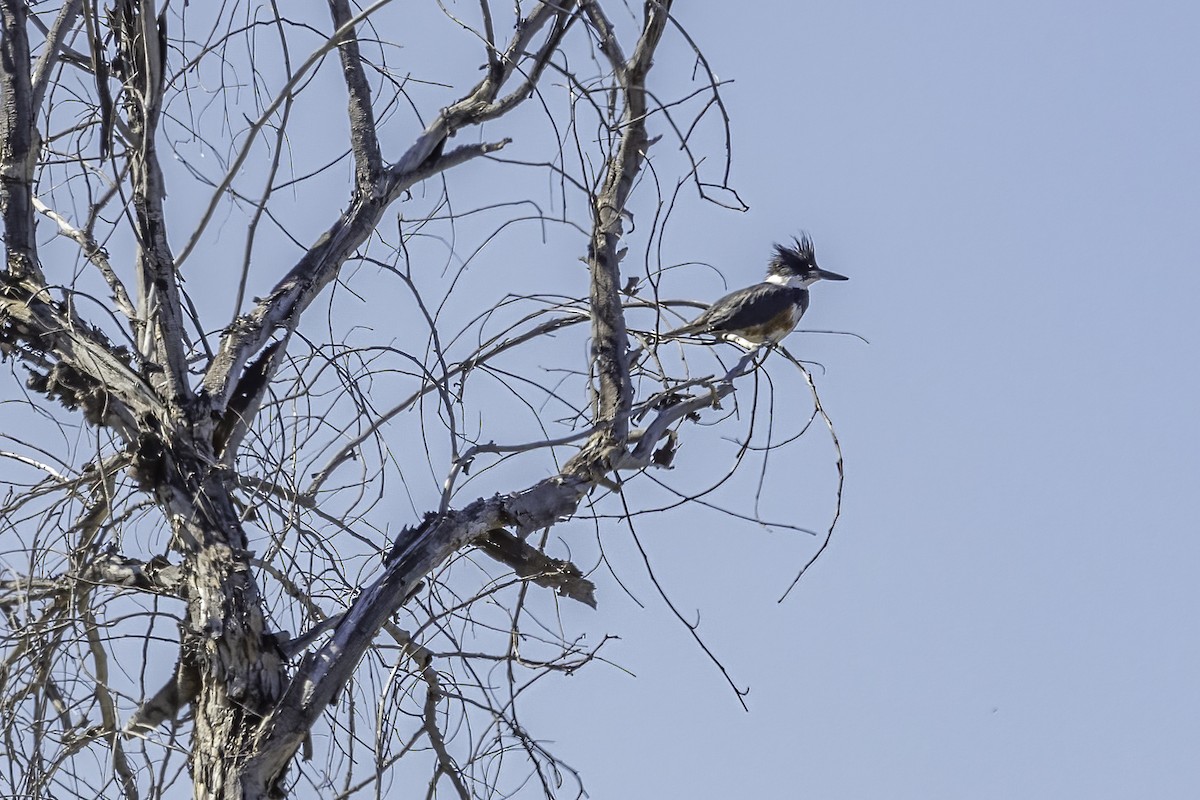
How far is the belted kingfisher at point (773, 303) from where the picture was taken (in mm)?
6688

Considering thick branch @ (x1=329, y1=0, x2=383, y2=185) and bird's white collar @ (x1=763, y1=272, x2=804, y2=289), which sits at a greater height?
bird's white collar @ (x1=763, y1=272, x2=804, y2=289)

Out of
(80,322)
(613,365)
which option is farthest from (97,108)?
(613,365)

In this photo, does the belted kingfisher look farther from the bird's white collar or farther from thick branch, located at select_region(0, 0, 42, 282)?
thick branch, located at select_region(0, 0, 42, 282)

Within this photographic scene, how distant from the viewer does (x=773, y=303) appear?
693 centimetres

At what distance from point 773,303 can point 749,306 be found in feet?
0.63

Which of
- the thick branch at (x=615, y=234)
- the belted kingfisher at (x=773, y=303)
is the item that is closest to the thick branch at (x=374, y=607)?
the thick branch at (x=615, y=234)

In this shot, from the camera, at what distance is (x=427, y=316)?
301 cm

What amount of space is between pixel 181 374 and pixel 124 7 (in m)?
0.81

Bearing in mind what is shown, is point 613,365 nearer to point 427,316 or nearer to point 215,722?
point 427,316

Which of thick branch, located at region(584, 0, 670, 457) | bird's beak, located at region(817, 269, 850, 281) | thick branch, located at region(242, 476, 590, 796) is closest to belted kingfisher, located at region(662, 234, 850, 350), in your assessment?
bird's beak, located at region(817, 269, 850, 281)

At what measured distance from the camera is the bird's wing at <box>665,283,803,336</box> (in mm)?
6660

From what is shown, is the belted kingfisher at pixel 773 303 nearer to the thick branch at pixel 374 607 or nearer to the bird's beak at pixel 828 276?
the bird's beak at pixel 828 276

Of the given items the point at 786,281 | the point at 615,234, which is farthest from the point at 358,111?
the point at 786,281

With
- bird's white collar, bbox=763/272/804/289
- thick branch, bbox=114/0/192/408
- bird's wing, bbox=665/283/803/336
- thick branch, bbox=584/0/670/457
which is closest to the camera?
thick branch, bbox=114/0/192/408
